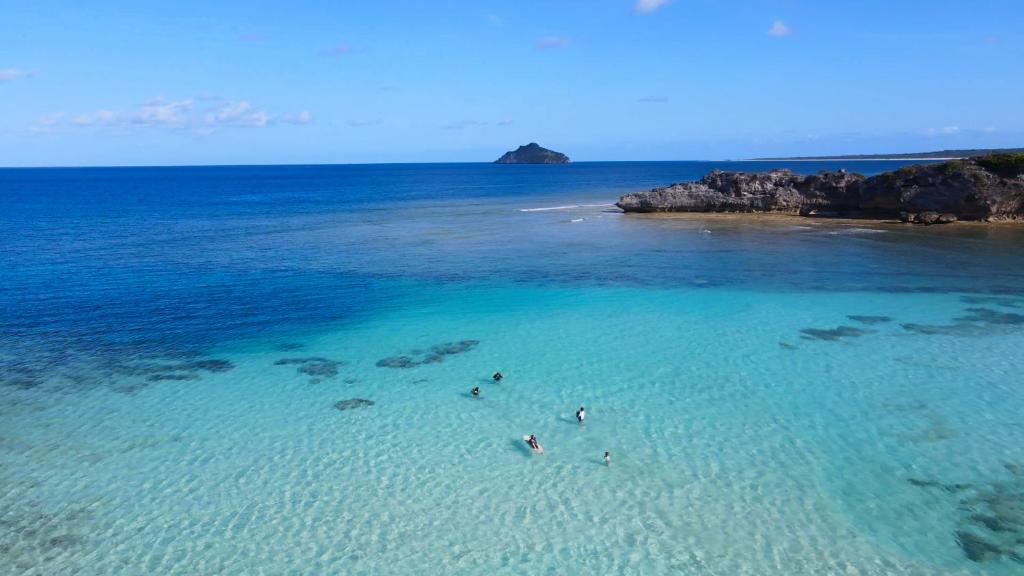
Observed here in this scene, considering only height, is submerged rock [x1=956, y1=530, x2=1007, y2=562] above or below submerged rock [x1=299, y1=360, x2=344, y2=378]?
below

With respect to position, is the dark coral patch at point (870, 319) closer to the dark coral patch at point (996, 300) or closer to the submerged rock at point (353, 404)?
the dark coral patch at point (996, 300)

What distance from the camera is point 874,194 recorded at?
6856 cm

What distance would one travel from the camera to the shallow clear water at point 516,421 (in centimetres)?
1469

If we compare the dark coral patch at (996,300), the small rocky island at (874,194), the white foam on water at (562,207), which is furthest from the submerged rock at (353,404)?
the white foam on water at (562,207)

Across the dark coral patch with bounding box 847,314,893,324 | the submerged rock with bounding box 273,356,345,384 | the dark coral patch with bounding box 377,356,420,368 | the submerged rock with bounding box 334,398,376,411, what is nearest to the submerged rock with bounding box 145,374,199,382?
the submerged rock with bounding box 273,356,345,384

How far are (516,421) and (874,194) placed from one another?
63.3 meters

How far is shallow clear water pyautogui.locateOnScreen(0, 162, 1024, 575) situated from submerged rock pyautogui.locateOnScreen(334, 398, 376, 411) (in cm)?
33

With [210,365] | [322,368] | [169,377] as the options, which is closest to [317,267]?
[210,365]

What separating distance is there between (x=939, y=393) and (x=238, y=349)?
27248mm

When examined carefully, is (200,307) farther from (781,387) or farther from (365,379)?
(781,387)

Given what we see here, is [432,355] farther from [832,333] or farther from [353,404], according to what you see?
[832,333]

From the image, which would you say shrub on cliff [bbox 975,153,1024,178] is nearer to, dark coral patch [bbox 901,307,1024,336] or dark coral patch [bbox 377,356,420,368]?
dark coral patch [bbox 901,307,1024,336]

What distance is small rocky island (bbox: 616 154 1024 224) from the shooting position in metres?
62.0

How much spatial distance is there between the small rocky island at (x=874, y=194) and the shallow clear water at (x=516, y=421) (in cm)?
2367
